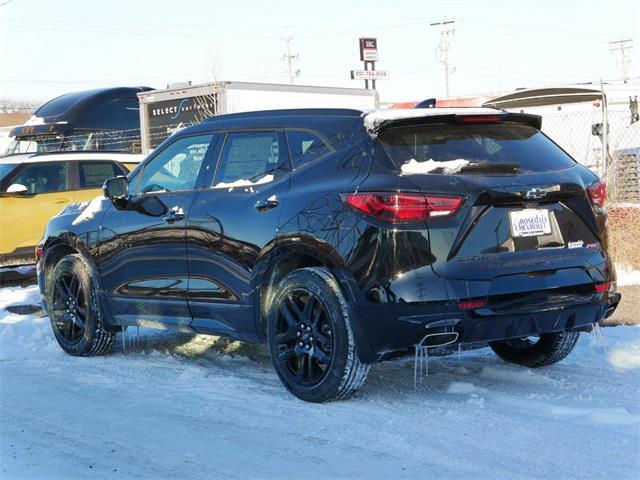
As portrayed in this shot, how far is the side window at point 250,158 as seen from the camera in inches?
231

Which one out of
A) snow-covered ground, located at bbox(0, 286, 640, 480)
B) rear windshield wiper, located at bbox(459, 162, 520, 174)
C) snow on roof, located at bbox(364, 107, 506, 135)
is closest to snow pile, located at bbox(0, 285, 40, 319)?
snow-covered ground, located at bbox(0, 286, 640, 480)

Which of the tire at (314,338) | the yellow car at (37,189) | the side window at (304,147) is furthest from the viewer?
the yellow car at (37,189)

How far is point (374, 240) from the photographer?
4.94 metres

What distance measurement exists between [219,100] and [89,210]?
39.1ft

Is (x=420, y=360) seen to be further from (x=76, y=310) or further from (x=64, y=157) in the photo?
(x=64, y=157)

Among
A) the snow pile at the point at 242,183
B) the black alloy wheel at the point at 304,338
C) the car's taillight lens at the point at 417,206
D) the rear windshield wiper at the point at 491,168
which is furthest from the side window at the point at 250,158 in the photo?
the rear windshield wiper at the point at 491,168

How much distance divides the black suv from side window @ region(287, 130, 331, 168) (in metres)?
0.01

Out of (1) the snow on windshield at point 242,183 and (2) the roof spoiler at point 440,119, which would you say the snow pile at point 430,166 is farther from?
(1) the snow on windshield at point 242,183

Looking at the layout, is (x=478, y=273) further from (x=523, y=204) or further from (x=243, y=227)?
(x=243, y=227)

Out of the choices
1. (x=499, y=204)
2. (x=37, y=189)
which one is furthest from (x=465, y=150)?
(x=37, y=189)

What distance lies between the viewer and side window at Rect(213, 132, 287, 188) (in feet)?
19.2

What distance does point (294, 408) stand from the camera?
5328mm

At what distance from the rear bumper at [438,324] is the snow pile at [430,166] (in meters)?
0.73

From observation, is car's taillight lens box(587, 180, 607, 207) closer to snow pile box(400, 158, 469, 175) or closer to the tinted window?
snow pile box(400, 158, 469, 175)
